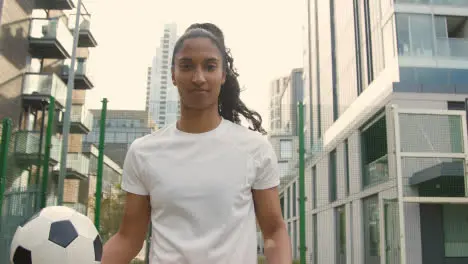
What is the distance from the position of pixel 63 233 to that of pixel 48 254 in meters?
0.17

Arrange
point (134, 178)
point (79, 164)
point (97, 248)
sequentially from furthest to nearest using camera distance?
point (79, 164) → point (97, 248) → point (134, 178)

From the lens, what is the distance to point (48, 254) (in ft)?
6.68

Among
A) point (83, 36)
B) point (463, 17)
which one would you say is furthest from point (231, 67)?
point (83, 36)

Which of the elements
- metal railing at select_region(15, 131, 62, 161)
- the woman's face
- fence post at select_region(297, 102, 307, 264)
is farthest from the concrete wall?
the woman's face

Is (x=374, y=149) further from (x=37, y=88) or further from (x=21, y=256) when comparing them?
(x=37, y=88)

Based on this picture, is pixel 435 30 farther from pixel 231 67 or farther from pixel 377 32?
pixel 231 67

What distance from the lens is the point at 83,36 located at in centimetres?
2470

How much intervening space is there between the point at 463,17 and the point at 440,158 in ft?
23.0

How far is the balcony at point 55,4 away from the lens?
2028 cm

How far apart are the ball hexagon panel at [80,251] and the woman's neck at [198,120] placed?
0.98 metres

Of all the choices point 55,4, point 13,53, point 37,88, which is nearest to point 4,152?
point 13,53

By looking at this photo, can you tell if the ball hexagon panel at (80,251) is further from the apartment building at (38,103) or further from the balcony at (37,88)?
the balcony at (37,88)

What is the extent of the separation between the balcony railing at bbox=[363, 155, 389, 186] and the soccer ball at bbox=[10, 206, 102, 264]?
4.97 m

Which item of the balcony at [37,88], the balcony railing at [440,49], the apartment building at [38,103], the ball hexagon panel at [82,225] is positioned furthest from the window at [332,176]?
the balcony at [37,88]
